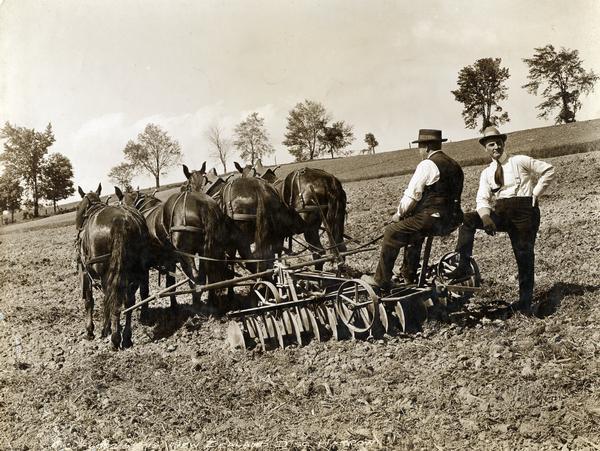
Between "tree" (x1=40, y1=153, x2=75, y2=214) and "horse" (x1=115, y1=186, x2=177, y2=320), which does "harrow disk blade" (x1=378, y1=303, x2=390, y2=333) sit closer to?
"horse" (x1=115, y1=186, x2=177, y2=320)

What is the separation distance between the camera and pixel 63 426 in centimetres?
453

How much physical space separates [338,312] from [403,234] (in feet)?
3.77

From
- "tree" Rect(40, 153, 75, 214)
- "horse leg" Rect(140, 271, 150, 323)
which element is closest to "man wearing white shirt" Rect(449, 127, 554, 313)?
"horse leg" Rect(140, 271, 150, 323)

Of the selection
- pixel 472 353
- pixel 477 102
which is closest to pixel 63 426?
pixel 472 353

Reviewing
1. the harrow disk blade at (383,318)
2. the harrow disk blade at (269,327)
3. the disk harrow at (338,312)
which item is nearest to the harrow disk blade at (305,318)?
the disk harrow at (338,312)

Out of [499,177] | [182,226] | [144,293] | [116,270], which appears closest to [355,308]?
[499,177]

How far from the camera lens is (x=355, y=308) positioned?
5328 mm

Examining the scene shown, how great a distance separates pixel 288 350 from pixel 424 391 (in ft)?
6.37

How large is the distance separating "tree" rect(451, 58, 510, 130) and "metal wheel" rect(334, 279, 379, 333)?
15.3 feet

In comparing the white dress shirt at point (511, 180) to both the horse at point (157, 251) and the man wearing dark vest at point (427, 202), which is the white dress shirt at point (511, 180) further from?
the horse at point (157, 251)

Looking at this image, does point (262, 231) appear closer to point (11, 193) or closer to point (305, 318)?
point (305, 318)

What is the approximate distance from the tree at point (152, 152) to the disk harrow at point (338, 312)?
19.7 metres

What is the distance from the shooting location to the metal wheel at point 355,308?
16.9 feet

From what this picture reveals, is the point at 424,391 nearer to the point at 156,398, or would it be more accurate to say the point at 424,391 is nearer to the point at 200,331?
the point at 156,398
